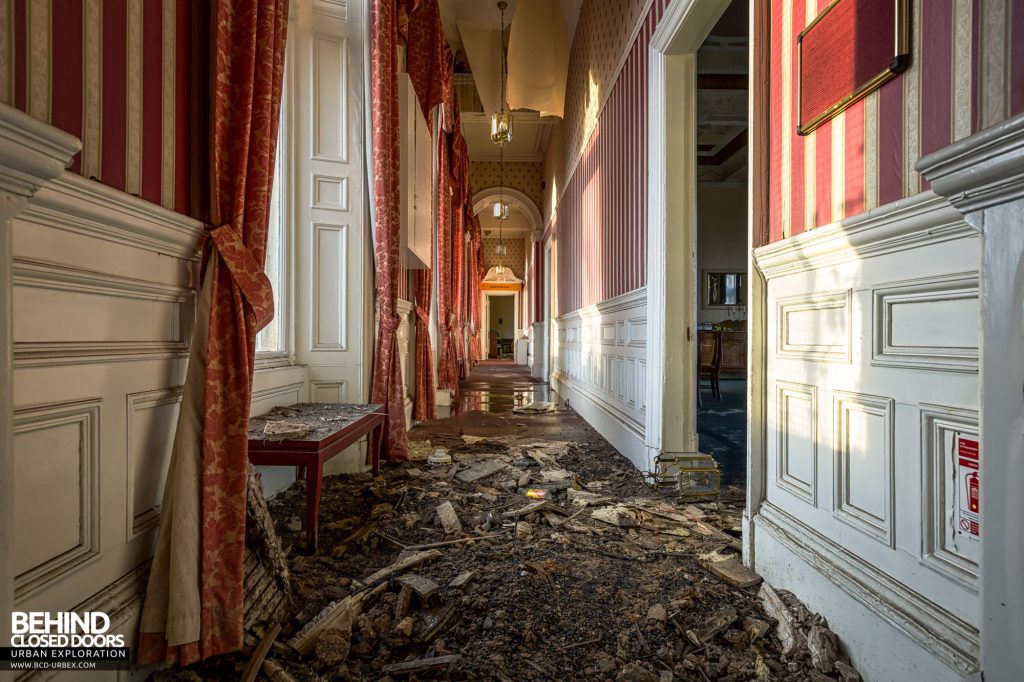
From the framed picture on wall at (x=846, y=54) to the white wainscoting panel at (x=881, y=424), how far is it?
37cm

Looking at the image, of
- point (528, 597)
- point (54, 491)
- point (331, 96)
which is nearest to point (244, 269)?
point (54, 491)

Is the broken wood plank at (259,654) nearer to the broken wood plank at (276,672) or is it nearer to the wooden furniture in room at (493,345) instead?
the broken wood plank at (276,672)

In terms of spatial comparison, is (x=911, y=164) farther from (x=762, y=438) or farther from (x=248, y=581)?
(x=248, y=581)

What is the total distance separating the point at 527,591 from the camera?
6.12 ft

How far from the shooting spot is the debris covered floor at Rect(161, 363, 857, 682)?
4.77ft

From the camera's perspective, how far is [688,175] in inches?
133

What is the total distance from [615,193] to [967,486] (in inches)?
152

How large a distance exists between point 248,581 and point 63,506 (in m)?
0.62

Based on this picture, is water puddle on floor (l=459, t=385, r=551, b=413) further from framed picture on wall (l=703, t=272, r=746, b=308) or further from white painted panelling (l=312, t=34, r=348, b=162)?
framed picture on wall (l=703, t=272, r=746, b=308)

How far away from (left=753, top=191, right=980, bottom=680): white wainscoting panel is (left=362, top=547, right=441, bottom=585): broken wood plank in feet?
4.18

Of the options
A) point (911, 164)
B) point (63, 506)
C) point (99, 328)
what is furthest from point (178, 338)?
point (911, 164)

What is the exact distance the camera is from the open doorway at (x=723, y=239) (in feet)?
17.5

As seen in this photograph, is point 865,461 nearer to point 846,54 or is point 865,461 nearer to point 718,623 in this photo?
point 718,623

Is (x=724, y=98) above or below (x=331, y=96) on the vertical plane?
above
